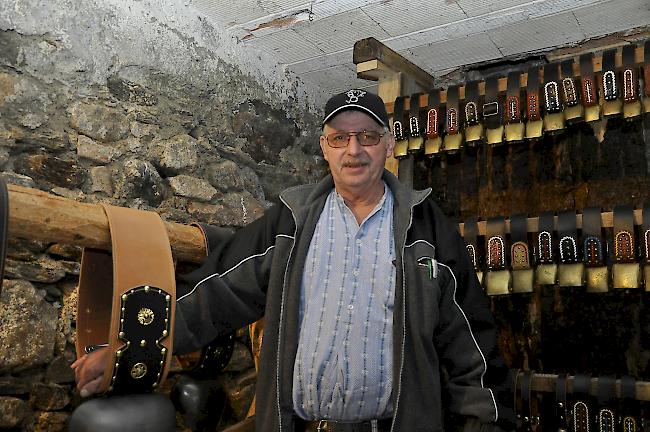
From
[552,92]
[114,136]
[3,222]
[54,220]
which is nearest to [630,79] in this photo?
[552,92]

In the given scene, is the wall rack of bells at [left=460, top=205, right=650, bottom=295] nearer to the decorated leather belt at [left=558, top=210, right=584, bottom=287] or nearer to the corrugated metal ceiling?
the decorated leather belt at [left=558, top=210, right=584, bottom=287]

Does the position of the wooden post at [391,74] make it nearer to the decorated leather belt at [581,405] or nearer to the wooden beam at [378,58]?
the wooden beam at [378,58]

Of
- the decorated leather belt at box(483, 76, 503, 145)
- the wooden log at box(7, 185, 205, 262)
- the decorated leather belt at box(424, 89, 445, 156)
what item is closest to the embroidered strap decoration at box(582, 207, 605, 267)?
the decorated leather belt at box(483, 76, 503, 145)

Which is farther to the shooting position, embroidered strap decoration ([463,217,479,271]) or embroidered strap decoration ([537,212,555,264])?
embroidered strap decoration ([463,217,479,271])

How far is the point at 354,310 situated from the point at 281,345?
266 millimetres

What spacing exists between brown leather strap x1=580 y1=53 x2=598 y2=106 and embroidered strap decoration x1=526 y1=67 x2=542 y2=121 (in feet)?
0.62

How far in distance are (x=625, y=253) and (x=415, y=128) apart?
1.11 meters

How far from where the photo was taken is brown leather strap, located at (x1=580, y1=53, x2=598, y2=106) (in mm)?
2531

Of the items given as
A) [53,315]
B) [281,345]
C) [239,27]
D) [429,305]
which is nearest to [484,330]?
[429,305]

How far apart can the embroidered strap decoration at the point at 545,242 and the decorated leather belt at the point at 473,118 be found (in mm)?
521

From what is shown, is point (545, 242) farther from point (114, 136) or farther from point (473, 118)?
point (114, 136)

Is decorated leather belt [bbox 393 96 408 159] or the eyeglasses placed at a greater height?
decorated leather belt [bbox 393 96 408 159]

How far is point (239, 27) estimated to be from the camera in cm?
291

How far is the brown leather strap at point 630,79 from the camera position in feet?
8.03
